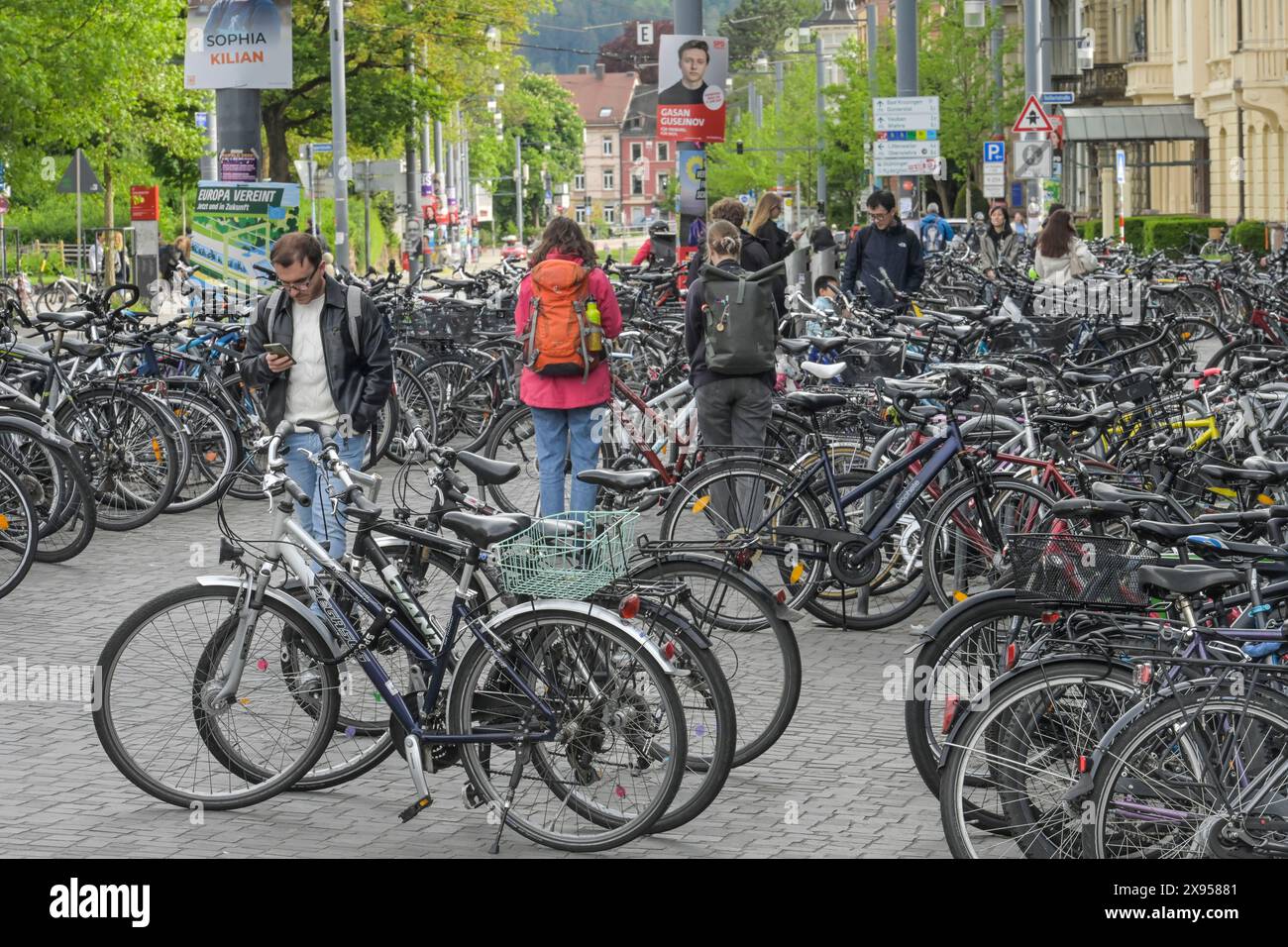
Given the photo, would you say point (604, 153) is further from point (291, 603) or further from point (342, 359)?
point (291, 603)

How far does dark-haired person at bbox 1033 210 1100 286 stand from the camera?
17.7m

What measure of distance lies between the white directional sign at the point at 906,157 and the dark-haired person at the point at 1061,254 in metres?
9.15

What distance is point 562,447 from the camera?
10.1m

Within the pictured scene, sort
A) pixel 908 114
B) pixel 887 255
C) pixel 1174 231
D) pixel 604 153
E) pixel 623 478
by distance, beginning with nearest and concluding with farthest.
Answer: pixel 623 478 → pixel 887 255 → pixel 908 114 → pixel 1174 231 → pixel 604 153

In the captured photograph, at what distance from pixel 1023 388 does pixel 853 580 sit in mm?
1172

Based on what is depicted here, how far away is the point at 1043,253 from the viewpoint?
18.1 metres

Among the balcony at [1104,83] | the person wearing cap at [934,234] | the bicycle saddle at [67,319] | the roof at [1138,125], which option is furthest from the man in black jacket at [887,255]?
the balcony at [1104,83]

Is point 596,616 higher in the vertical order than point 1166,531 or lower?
lower

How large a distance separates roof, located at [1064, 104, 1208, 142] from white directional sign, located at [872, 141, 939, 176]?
2670 cm

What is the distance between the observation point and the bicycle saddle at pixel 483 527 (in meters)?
6.03

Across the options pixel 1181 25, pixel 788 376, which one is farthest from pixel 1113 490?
pixel 1181 25

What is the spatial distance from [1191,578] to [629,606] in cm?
166

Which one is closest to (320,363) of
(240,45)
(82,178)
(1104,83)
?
(240,45)
